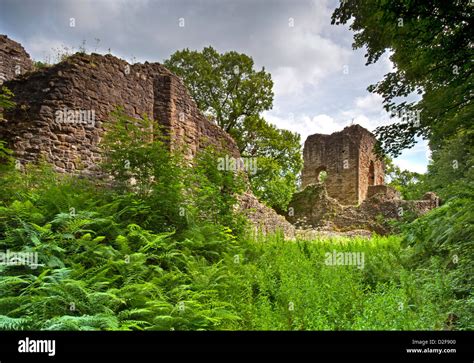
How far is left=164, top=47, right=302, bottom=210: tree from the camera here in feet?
59.3

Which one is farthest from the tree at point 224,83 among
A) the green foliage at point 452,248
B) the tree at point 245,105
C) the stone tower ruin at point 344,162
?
the green foliage at point 452,248

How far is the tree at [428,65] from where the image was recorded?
3.95 m

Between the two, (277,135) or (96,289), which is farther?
(277,135)

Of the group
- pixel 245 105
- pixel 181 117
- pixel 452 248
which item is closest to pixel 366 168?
pixel 245 105

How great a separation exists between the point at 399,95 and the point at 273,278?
3.94m

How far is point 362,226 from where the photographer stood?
17.9 m

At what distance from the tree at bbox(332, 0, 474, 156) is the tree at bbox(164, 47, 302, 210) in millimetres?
12751

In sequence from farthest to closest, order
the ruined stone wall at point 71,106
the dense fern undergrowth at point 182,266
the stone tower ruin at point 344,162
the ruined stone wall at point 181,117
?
the stone tower ruin at point 344,162
the ruined stone wall at point 181,117
the ruined stone wall at point 71,106
the dense fern undergrowth at point 182,266

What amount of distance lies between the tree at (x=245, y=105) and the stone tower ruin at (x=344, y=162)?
1.62 metres

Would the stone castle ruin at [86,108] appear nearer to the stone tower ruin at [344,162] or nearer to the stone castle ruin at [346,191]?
the stone castle ruin at [346,191]

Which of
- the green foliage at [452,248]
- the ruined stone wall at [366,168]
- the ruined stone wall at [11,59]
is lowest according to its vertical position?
the green foliage at [452,248]

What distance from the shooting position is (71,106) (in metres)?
7.77
